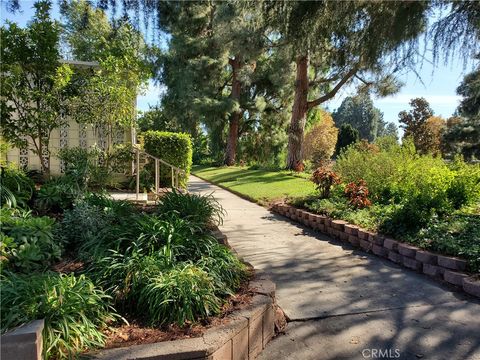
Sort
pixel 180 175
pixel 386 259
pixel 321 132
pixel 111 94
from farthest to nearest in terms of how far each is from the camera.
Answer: pixel 321 132, pixel 180 175, pixel 111 94, pixel 386 259

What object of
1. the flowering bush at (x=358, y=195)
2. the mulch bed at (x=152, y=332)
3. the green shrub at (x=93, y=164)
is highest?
the green shrub at (x=93, y=164)

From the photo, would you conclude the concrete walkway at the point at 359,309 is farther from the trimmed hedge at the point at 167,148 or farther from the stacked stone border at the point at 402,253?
the trimmed hedge at the point at 167,148

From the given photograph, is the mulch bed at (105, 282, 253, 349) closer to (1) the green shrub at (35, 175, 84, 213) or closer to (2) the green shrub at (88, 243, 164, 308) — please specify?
(2) the green shrub at (88, 243, 164, 308)

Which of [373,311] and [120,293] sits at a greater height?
[120,293]

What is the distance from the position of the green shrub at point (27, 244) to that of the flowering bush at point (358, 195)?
198 inches

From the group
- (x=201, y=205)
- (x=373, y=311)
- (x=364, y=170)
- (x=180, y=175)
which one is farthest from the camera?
(x=180, y=175)

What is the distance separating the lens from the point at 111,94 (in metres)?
7.09

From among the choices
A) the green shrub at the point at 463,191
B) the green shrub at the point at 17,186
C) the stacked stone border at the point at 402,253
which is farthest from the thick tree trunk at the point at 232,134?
the green shrub at the point at 17,186

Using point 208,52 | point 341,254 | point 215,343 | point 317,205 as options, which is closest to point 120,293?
point 215,343

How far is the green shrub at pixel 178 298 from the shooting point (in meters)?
2.47

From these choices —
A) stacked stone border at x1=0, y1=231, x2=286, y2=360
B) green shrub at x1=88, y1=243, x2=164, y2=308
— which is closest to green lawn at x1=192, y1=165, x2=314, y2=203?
stacked stone border at x1=0, y1=231, x2=286, y2=360

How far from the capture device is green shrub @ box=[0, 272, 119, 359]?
200cm

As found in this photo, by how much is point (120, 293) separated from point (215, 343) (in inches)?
36.1

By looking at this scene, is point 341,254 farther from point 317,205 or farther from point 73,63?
point 73,63
